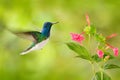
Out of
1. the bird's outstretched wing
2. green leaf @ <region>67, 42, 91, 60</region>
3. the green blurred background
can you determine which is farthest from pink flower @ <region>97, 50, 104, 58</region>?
the green blurred background

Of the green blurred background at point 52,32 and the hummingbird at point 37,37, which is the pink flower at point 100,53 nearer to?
the hummingbird at point 37,37

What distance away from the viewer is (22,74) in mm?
2170

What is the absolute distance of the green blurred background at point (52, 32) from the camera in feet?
7.20

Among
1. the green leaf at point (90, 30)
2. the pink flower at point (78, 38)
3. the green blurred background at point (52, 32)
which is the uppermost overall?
the green leaf at point (90, 30)

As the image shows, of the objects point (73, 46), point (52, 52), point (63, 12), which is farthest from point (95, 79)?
point (63, 12)

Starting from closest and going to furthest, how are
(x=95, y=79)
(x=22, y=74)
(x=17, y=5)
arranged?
(x=95, y=79), (x=22, y=74), (x=17, y=5)

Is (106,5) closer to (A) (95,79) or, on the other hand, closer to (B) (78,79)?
(B) (78,79)

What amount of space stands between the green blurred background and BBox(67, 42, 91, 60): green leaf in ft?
3.83

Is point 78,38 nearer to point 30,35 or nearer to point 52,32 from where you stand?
point 30,35

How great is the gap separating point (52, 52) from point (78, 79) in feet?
0.66

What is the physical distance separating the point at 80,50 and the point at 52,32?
1.32 meters

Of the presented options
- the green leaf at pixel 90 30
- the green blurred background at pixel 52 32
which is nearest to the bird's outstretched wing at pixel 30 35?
the green leaf at pixel 90 30

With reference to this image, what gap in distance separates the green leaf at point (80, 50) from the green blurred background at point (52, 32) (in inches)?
46.0

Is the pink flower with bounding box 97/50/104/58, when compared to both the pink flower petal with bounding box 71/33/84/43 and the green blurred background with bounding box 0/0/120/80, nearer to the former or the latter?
the pink flower petal with bounding box 71/33/84/43
